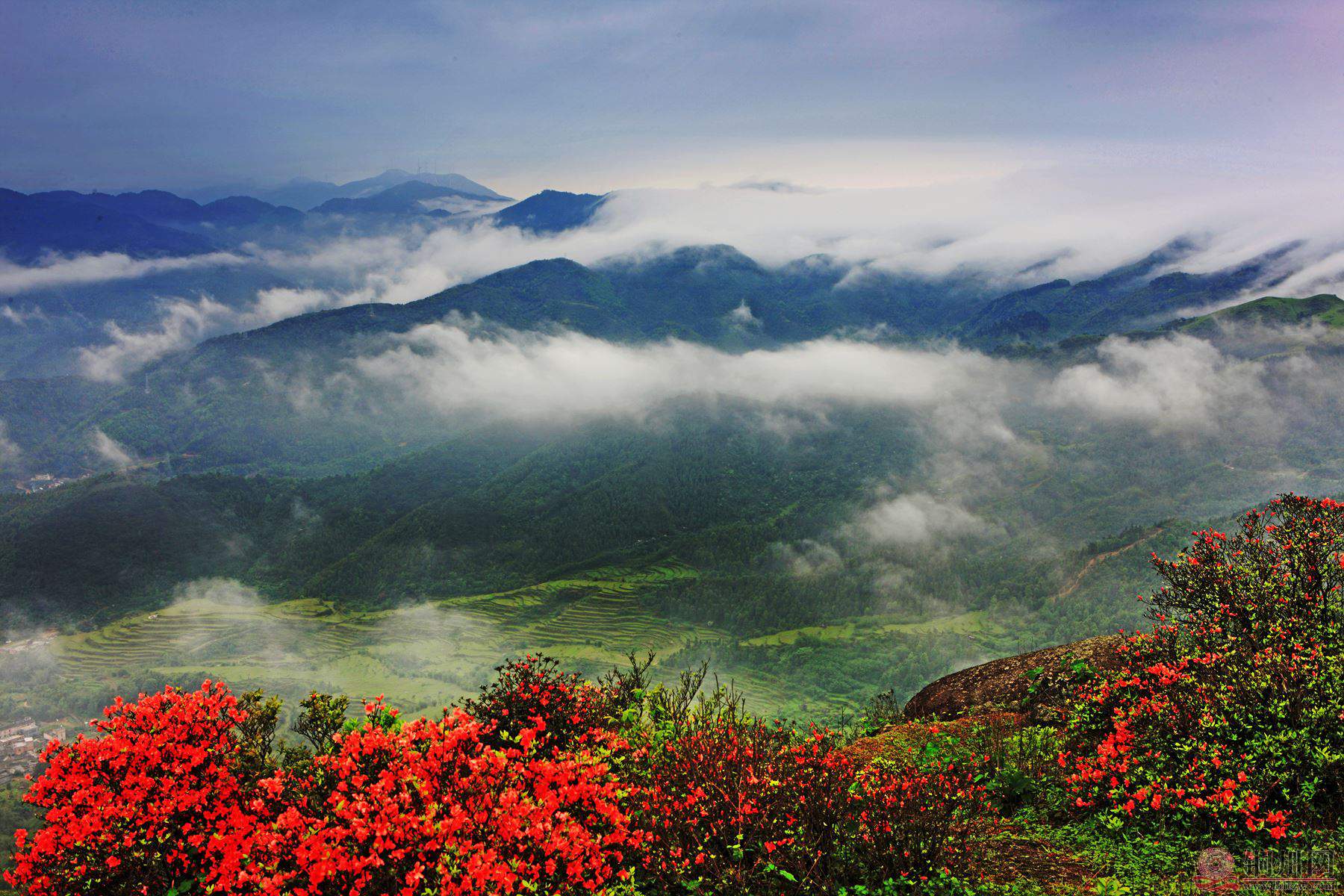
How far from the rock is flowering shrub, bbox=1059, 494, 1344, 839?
9.05 feet

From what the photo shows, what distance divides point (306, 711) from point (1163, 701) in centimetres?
1595

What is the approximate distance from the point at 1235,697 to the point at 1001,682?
31.7 feet

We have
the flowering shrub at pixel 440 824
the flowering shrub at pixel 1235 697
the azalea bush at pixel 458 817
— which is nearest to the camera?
the flowering shrub at pixel 440 824

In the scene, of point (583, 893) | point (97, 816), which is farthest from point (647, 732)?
point (97, 816)

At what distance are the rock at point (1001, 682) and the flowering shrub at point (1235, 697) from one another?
2.76m

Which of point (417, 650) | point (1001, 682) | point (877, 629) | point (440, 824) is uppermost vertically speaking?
point (440, 824)

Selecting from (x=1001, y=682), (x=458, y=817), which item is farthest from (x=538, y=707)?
(x=1001, y=682)

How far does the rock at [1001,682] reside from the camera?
1741 cm

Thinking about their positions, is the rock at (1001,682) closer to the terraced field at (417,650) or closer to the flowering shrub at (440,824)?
the flowering shrub at (440,824)

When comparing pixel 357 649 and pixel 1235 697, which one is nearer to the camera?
pixel 1235 697

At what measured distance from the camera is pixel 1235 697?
32.0ft

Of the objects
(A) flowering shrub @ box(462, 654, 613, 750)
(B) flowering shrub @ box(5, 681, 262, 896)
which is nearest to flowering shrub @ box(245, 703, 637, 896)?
(B) flowering shrub @ box(5, 681, 262, 896)

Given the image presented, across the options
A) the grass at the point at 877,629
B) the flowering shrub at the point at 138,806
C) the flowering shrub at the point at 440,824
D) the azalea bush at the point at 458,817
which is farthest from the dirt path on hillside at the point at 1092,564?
the flowering shrub at the point at 138,806

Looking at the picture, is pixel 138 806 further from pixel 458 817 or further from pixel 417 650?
pixel 417 650
